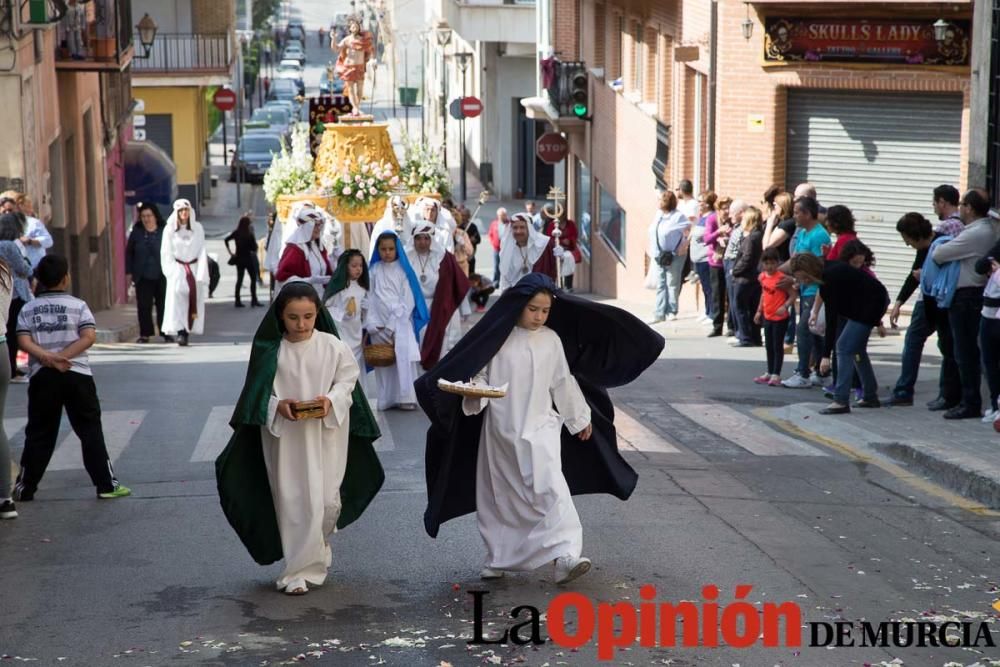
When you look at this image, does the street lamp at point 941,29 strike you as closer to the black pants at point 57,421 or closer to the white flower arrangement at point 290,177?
the white flower arrangement at point 290,177

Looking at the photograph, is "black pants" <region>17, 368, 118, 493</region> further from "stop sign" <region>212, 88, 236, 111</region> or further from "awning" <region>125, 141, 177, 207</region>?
"stop sign" <region>212, 88, 236, 111</region>

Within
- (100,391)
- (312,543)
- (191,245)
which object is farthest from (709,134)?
(312,543)

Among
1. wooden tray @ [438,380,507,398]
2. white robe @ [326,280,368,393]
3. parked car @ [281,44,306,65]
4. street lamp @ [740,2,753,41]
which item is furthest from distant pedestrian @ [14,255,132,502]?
parked car @ [281,44,306,65]

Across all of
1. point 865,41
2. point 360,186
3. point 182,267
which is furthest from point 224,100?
point 865,41

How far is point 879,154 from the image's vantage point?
22.1 metres

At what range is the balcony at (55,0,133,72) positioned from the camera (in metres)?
25.8

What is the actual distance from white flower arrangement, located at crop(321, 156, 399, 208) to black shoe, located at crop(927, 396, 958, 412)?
1401 centimetres

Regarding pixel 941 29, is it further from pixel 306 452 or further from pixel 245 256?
pixel 306 452

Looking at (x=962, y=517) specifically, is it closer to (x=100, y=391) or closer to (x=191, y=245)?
(x=100, y=391)

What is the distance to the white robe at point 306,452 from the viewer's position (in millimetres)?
8242

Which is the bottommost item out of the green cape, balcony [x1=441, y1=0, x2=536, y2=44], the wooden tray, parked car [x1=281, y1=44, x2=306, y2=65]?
the green cape

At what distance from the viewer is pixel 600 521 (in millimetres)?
9711

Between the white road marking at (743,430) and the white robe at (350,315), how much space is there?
284 centimetres

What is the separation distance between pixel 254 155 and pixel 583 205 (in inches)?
700
